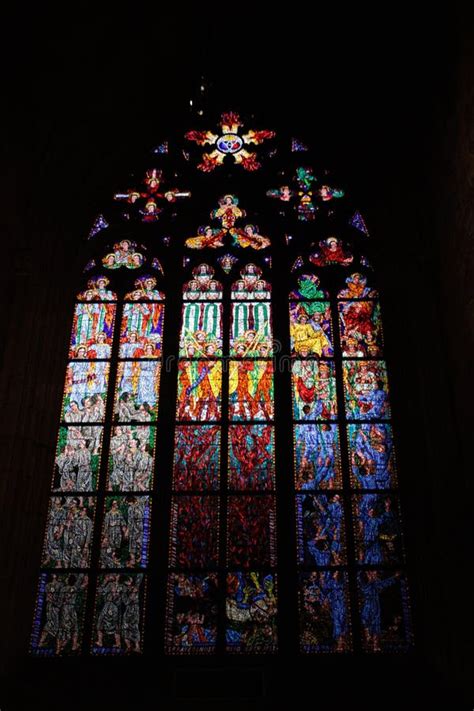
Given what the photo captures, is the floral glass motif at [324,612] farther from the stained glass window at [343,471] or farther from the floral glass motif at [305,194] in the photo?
the floral glass motif at [305,194]

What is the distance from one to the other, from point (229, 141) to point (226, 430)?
3.61m

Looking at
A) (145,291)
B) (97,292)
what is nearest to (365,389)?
(145,291)

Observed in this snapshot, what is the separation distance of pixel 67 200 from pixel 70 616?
4.02 meters

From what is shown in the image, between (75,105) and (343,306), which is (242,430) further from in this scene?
(75,105)

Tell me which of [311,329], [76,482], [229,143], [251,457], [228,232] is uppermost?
[229,143]

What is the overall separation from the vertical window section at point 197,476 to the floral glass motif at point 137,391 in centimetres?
24

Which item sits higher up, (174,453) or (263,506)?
(174,453)

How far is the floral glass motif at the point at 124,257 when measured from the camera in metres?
8.34

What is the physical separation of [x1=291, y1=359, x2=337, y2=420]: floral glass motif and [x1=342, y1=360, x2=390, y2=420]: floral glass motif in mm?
140

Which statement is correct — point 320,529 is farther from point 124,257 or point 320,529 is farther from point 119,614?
point 124,257

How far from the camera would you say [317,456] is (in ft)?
23.6

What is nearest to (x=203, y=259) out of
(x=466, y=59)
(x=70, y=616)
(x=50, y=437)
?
(x=50, y=437)

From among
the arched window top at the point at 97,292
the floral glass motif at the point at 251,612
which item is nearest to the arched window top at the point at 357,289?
the arched window top at the point at 97,292

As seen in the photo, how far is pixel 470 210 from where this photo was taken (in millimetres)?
6391
